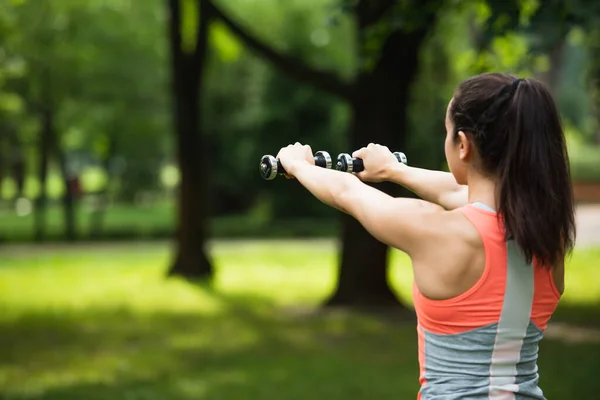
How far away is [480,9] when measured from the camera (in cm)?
1209

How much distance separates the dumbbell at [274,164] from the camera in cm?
275

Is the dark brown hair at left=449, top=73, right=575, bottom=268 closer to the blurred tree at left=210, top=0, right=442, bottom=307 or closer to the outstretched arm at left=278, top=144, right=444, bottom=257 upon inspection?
the outstretched arm at left=278, top=144, right=444, bottom=257

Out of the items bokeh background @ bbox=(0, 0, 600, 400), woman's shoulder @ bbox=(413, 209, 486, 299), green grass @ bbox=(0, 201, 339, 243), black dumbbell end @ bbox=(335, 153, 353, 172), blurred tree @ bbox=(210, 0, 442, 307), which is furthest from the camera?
green grass @ bbox=(0, 201, 339, 243)

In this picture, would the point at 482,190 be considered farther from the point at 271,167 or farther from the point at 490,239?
the point at 271,167

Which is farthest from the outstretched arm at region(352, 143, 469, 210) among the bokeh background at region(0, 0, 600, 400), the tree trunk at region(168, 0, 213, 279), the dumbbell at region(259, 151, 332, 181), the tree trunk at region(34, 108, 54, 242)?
the tree trunk at region(34, 108, 54, 242)

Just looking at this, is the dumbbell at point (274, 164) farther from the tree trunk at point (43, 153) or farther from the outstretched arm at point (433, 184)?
the tree trunk at point (43, 153)

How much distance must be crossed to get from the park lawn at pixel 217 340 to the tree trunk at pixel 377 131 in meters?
0.66

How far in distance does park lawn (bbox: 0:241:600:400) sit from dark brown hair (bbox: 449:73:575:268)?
3.08 metres

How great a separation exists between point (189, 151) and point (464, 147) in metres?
16.8

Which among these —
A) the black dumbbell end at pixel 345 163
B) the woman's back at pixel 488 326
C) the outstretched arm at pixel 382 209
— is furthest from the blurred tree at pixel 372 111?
the woman's back at pixel 488 326

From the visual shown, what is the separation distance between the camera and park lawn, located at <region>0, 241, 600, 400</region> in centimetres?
933

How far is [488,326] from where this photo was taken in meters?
2.30

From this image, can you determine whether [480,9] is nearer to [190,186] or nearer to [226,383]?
[226,383]

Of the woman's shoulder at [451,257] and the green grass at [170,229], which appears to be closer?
the woman's shoulder at [451,257]
